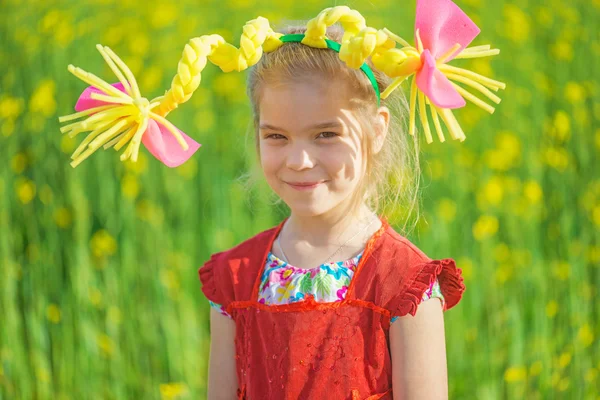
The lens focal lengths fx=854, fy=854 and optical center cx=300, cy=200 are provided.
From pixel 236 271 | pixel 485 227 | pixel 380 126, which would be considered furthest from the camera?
pixel 485 227

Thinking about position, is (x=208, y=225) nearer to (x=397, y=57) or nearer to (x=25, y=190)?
(x=25, y=190)

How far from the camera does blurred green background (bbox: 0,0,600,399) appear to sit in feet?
9.75

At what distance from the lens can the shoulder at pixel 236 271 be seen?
1.93m

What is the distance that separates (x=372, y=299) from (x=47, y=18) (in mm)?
2231

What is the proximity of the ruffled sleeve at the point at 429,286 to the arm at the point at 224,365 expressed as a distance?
431 millimetres

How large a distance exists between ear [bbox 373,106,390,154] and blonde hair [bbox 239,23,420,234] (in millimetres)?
17

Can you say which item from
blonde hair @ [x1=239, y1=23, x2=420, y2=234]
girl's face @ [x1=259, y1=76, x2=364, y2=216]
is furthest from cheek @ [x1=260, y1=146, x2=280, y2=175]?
blonde hair @ [x1=239, y1=23, x2=420, y2=234]

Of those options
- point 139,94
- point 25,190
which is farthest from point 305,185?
point 25,190

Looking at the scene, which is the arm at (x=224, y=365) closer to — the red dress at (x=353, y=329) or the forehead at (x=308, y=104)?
the red dress at (x=353, y=329)

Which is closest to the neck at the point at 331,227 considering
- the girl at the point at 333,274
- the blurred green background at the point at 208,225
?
the girl at the point at 333,274

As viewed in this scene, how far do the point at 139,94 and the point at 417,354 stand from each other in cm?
76

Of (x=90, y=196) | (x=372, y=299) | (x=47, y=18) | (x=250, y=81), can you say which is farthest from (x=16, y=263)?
(x=372, y=299)

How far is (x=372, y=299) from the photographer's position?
1766 millimetres

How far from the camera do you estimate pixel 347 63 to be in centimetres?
164
